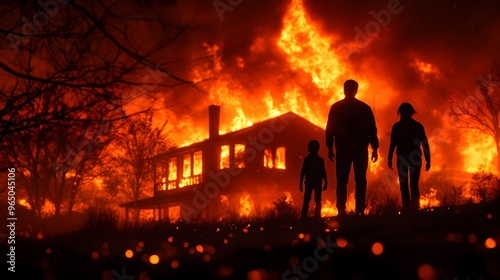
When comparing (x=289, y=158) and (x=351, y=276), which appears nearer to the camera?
(x=351, y=276)

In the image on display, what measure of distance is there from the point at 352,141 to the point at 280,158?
1247 inches

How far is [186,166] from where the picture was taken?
46.9 meters

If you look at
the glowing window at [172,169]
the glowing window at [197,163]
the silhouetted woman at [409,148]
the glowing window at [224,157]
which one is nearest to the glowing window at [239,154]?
the glowing window at [224,157]

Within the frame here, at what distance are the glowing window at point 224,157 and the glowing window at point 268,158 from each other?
105 inches

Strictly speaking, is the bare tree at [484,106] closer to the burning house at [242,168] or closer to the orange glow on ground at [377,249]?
the burning house at [242,168]

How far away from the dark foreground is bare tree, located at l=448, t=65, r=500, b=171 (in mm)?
32189

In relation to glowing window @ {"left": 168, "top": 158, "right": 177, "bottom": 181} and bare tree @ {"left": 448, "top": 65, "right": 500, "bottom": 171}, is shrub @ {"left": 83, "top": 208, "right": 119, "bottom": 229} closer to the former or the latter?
bare tree @ {"left": 448, "top": 65, "right": 500, "bottom": 171}

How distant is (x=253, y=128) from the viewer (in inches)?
1677

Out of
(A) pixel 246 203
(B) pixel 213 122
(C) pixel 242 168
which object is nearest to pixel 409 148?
(A) pixel 246 203

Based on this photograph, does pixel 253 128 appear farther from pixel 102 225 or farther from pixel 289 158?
pixel 102 225

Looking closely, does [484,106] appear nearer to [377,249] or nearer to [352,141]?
[352,141]

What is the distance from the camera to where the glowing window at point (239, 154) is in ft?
138

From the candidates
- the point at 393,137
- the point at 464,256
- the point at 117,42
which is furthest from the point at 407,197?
the point at 117,42

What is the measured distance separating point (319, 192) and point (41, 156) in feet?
98.2
